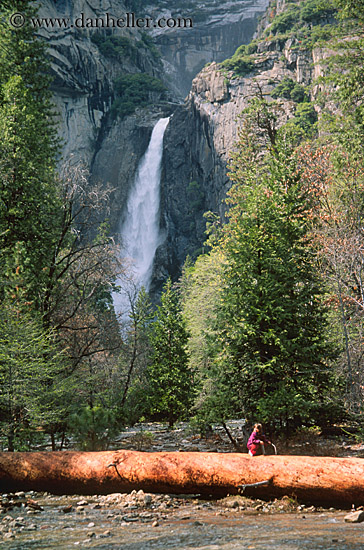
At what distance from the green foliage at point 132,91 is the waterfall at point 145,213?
6475 millimetres

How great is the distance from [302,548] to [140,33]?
98662 mm

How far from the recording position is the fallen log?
805 centimetres

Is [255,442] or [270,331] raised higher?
[270,331]

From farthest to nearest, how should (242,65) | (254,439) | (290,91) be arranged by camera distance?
(242,65)
(290,91)
(254,439)

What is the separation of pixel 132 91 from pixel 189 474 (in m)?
71.9

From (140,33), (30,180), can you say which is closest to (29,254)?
(30,180)

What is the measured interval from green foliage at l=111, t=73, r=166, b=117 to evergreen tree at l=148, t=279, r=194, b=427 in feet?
177

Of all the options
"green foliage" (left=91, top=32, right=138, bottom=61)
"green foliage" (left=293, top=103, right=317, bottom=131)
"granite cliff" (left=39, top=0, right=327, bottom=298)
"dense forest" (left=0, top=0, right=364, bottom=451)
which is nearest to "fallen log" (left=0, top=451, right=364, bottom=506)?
"dense forest" (left=0, top=0, right=364, bottom=451)

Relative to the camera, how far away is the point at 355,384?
13.9 m

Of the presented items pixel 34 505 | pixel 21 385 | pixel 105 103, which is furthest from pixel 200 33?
pixel 34 505

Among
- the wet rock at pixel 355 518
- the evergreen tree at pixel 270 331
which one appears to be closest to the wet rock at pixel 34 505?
the wet rock at pixel 355 518

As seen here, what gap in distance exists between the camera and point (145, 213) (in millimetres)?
61938

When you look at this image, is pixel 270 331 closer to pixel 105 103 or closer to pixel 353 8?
pixel 353 8

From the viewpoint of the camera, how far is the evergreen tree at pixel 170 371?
23453 millimetres
